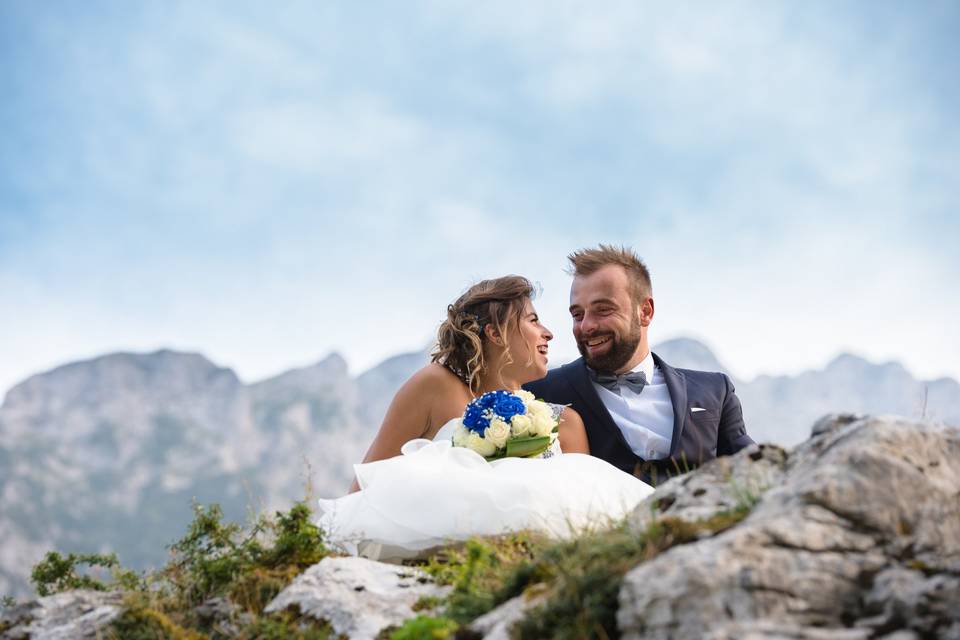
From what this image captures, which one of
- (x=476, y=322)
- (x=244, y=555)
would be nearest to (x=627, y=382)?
(x=476, y=322)

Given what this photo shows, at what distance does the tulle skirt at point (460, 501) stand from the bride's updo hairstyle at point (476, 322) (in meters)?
2.28

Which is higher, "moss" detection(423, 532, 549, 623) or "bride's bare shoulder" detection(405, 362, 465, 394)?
"bride's bare shoulder" detection(405, 362, 465, 394)

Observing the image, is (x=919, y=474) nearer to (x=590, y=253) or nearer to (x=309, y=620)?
(x=309, y=620)

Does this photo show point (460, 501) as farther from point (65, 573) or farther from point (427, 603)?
point (65, 573)

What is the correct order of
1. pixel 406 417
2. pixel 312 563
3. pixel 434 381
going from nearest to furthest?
1. pixel 312 563
2. pixel 406 417
3. pixel 434 381

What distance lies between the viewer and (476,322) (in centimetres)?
984

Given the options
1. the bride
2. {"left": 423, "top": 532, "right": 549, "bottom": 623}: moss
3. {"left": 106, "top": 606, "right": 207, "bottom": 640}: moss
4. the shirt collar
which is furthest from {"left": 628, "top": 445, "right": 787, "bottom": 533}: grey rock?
the shirt collar

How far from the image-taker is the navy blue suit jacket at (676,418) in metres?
10.2

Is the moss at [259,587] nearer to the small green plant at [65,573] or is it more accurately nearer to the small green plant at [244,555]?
the small green plant at [244,555]

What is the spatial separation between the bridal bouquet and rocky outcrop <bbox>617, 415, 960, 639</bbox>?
3680 millimetres

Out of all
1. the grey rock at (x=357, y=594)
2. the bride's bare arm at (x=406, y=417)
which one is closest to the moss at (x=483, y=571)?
the grey rock at (x=357, y=594)

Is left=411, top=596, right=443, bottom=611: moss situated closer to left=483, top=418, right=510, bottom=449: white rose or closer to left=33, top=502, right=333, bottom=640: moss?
left=33, top=502, right=333, bottom=640: moss

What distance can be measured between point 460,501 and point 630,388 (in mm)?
4549

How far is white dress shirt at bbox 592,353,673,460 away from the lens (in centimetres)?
1027
